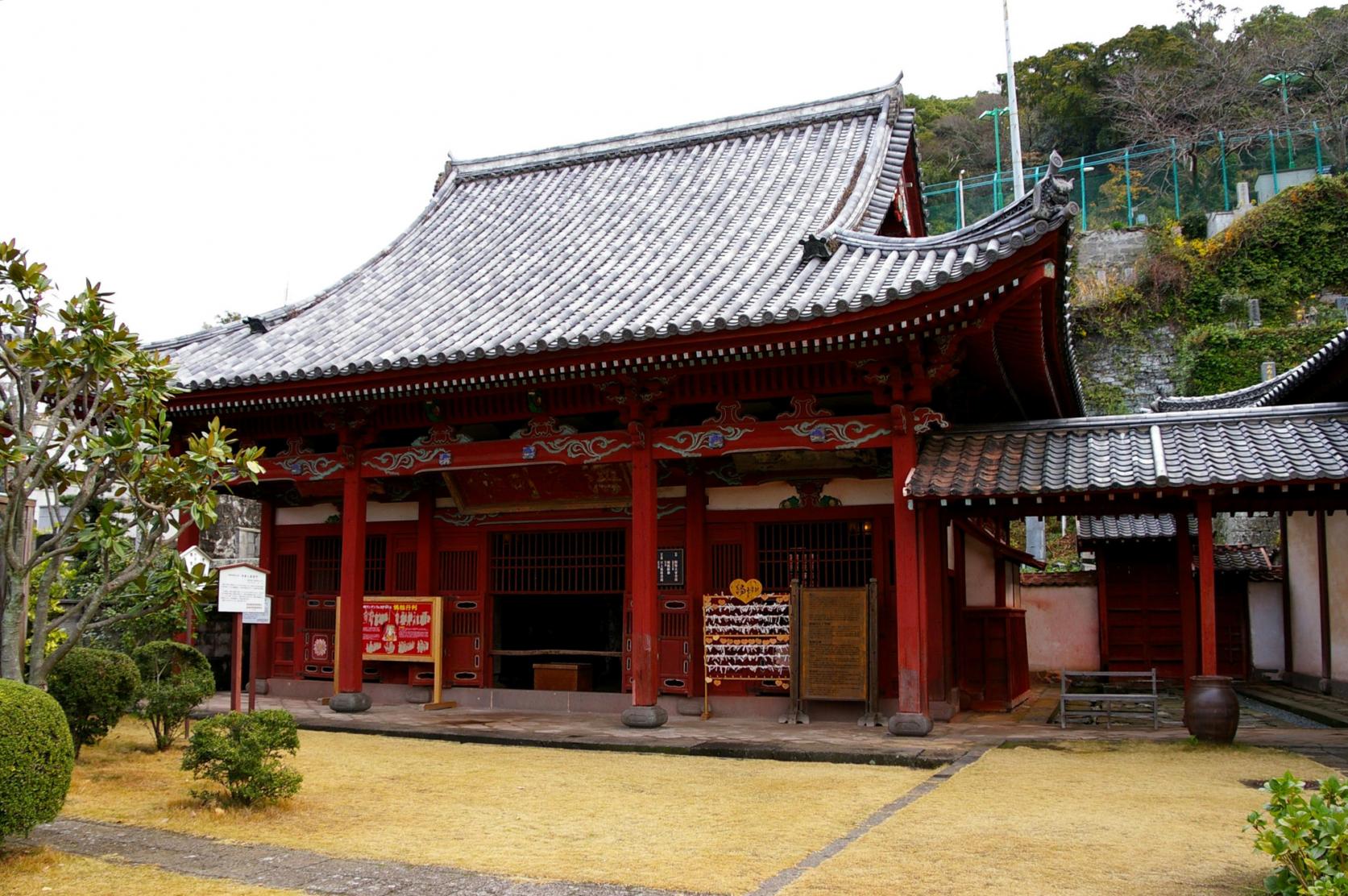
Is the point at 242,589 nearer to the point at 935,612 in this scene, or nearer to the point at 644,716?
the point at 644,716

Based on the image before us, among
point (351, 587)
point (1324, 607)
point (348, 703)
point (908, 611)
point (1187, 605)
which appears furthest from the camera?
point (1324, 607)

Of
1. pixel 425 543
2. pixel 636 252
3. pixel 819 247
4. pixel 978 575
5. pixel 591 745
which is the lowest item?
pixel 591 745

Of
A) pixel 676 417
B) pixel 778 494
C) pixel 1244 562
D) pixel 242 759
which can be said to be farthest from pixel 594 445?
pixel 1244 562

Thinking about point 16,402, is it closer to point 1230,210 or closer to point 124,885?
point 124,885

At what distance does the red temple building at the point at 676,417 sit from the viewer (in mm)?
11305

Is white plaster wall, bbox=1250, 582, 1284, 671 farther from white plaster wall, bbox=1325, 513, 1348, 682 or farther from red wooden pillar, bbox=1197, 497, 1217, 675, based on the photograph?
red wooden pillar, bbox=1197, 497, 1217, 675

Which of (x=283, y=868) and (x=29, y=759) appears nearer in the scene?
(x=29, y=759)

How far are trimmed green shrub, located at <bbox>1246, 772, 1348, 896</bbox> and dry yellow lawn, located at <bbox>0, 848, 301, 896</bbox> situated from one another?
485 centimetres

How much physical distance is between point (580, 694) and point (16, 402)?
27.6ft

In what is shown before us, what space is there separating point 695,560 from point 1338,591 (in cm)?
1038

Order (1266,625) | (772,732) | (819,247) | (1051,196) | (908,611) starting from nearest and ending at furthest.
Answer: (1051,196), (908,611), (772,732), (819,247), (1266,625)

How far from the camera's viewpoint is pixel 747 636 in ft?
43.1

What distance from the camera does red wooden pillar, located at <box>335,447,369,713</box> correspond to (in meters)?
14.2

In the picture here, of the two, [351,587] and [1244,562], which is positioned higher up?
[1244,562]
